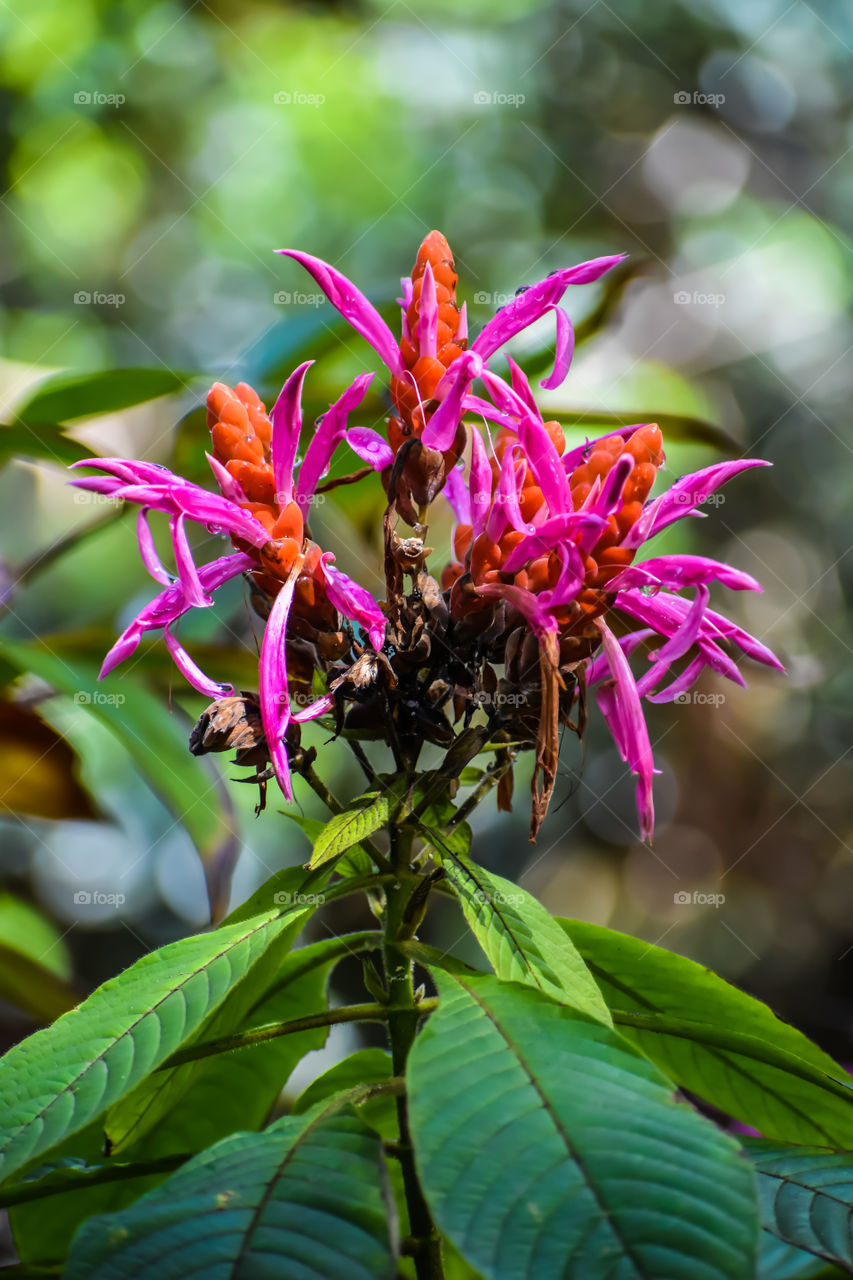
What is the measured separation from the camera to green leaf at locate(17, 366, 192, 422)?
1113mm

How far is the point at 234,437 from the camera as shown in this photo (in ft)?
1.81

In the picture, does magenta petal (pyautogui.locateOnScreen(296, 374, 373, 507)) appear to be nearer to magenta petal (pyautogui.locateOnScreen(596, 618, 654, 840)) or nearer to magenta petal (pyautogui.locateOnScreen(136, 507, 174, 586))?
magenta petal (pyautogui.locateOnScreen(136, 507, 174, 586))

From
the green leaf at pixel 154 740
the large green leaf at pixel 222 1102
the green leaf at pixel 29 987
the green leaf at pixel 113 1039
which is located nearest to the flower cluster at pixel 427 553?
the green leaf at pixel 113 1039

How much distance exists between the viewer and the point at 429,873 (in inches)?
22.5

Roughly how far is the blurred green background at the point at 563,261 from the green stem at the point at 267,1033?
118cm

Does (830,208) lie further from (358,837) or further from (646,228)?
(358,837)

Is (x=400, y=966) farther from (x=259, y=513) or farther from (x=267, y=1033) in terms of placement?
(x=259, y=513)

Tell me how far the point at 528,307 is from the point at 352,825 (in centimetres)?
34

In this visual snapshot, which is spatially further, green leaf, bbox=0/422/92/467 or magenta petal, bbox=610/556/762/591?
green leaf, bbox=0/422/92/467

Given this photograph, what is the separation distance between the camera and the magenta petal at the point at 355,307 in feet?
1.92

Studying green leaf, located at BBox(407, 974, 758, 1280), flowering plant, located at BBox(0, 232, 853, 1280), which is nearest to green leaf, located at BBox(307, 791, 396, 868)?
flowering plant, located at BBox(0, 232, 853, 1280)

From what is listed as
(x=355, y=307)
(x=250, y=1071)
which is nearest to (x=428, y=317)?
(x=355, y=307)

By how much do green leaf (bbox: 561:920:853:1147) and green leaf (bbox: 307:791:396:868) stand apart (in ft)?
0.75

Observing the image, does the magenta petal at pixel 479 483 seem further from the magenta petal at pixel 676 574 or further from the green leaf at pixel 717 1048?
the green leaf at pixel 717 1048
